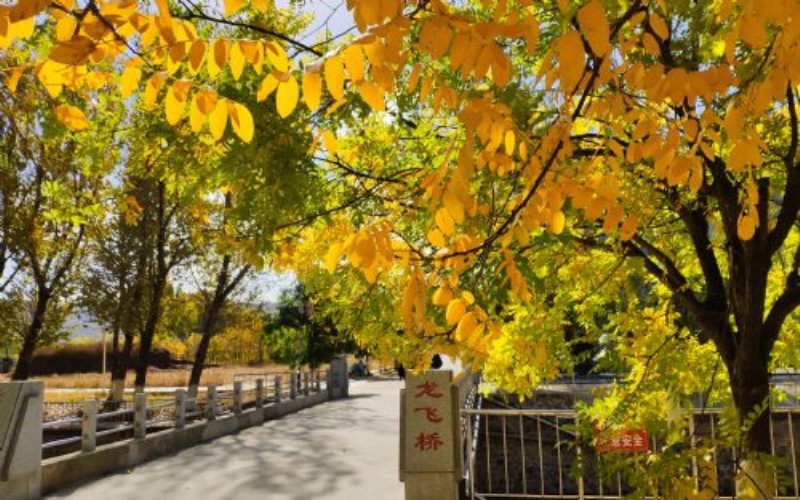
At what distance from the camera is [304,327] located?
4297cm

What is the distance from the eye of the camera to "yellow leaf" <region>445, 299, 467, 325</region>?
2691mm

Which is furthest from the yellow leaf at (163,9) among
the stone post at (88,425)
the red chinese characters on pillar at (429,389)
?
the stone post at (88,425)

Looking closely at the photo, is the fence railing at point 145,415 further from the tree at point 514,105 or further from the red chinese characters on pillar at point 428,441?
the tree at point 514,105

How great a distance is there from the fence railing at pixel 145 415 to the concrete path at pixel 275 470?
756 mm

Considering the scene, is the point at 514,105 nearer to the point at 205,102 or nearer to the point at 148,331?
the point at 205,102

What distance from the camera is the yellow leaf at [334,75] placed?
1.90m

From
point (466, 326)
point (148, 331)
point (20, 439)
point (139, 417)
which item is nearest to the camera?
point (466, 326)

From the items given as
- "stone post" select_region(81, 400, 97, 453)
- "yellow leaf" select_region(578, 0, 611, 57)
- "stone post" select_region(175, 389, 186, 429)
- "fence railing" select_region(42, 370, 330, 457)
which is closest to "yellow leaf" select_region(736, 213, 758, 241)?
"yellow leaf" select_region(578, 0, 611, 57)

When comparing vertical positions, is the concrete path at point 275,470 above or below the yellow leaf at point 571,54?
below

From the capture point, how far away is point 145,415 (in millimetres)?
13758

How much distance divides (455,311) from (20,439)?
28.5 feet

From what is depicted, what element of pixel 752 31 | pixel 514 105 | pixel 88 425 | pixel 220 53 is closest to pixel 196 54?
pixel 220 53

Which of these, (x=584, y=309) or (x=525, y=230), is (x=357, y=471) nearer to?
(x=584, y=309)

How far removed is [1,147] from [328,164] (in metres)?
13.7
